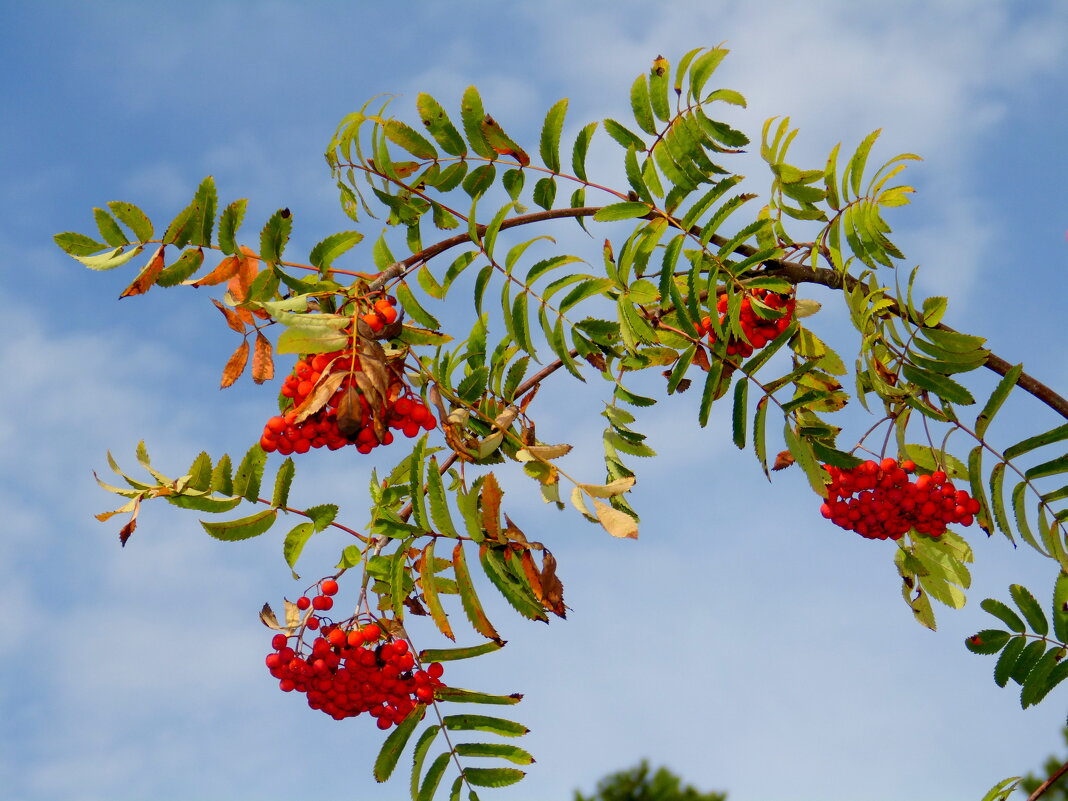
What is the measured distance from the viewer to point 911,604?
4.55 m

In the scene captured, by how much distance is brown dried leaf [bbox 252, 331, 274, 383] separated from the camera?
11.8ft

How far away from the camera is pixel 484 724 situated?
3.84 metres

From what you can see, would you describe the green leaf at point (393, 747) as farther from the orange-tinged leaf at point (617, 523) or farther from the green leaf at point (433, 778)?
the orange-tinged leaf at point (617, 523)

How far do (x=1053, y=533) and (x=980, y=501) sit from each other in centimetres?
31

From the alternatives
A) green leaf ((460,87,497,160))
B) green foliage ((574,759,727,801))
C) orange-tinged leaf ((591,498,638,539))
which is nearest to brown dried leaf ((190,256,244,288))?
green leaf ((460,87,497,160))

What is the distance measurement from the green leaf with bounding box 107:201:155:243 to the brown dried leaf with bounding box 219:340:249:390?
482 mm

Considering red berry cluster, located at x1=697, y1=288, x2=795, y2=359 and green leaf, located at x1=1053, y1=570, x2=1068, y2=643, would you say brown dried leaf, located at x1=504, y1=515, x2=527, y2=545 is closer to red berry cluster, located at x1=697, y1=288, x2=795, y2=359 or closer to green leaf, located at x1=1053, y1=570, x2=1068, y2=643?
red berry cluster, located at x1=697, y1=288, x2=795, y2=359

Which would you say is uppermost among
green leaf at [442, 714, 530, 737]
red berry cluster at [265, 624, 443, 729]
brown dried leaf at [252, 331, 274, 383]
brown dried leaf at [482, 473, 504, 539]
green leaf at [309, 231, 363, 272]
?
green leaf at [309, 231, 363, 272]

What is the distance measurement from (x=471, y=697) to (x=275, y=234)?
1.80m

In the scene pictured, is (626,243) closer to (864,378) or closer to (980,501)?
(864,378)

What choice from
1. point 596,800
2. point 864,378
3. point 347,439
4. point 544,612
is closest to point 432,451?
point 347,439

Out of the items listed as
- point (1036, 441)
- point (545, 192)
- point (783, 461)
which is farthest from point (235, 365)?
point (1036, 441)

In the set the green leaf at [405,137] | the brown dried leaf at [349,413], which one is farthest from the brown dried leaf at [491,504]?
the green leaf at [405,137]

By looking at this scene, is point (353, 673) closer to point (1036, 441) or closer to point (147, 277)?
point (147, 277)
